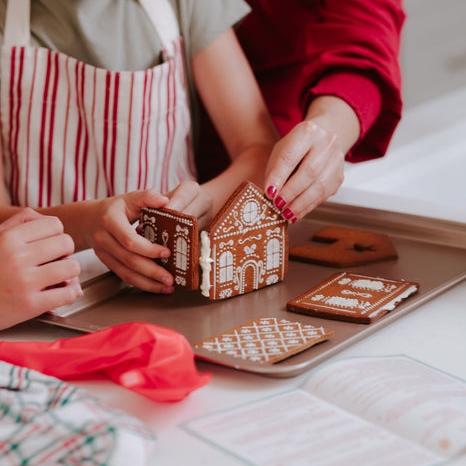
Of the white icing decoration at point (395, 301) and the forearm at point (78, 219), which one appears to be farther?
the forearm at point (78, 219)

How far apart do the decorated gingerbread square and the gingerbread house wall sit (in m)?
0.06

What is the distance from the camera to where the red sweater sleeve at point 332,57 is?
4.20 ft

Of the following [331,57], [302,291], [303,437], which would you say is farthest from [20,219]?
[331,57]

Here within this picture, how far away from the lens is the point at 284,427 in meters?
0.71

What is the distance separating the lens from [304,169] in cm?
108

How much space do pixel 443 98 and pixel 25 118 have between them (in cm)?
100

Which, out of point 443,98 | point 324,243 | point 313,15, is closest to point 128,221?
point 324,243

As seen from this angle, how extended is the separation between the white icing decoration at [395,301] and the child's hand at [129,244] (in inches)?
8.3

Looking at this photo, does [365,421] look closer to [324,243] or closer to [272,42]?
[324,243]

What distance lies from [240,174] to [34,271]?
42cm

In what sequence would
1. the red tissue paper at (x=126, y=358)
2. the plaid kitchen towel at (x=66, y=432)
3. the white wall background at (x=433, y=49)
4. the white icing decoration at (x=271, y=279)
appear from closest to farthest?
the plaid kitchen towel at (x=66, y=432), the red tissue paper at (x=126, y=358), the white icing decoration at (x=271, y=279), the white wall background at (x=433, y=49)

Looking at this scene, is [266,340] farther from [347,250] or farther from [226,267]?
[347,250]

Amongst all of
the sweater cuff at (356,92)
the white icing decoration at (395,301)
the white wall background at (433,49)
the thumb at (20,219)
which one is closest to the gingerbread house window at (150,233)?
the thumb at (20,219)

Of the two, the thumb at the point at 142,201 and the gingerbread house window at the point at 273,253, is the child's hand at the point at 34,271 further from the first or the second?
the gingerbread house window at the point at 273,253
